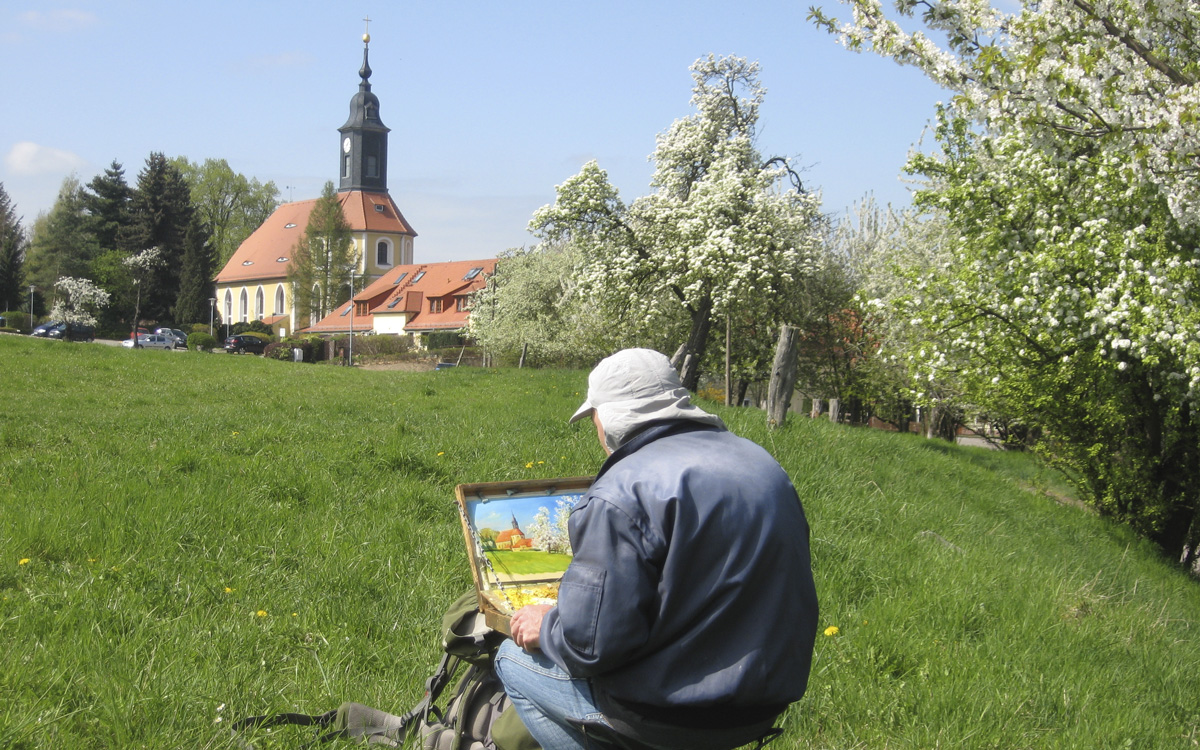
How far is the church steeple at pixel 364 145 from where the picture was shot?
99.5m

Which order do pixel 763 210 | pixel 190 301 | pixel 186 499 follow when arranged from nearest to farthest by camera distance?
1. pixel 186 499
2. pixel 763 210
3. pixel 190 301

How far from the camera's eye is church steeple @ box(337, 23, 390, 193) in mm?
99500

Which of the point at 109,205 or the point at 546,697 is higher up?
the point at 109,205

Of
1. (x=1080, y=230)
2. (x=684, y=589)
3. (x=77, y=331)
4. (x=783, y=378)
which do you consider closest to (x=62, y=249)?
(x=77, y=331)

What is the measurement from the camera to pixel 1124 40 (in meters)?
7.59

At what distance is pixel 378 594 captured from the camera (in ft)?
18.2

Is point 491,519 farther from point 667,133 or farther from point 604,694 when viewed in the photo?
point 667,133

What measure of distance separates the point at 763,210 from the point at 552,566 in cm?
2330

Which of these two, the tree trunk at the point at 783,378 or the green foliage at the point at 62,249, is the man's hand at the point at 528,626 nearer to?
the tree trunk at the point at 783,378

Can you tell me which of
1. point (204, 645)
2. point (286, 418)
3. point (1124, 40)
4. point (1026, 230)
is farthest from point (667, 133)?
point (204, 645)

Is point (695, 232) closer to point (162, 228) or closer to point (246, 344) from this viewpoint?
point (246, 344)

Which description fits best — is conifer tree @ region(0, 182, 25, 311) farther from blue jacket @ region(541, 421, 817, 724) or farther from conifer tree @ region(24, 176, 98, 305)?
blue jacket @ region(541, 421, 817, 724)

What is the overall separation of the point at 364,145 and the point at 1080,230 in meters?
96.4

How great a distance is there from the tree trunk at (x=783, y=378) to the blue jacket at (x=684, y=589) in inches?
353
